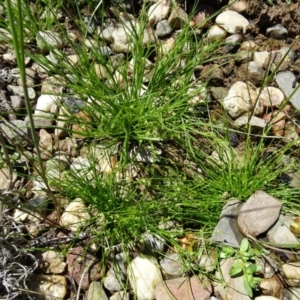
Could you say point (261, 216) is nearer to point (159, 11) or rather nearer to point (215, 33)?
point (215, 33)

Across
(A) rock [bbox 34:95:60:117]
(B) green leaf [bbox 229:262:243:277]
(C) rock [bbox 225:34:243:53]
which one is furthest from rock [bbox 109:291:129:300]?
(C) rock [bbox 225:34:243:53]

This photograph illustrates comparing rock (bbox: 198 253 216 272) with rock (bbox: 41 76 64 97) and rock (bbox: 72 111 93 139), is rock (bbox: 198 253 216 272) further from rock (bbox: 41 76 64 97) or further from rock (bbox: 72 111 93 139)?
rock (bbox: 41 76 64 97)

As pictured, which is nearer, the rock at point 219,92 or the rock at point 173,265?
the rock at point 173,265

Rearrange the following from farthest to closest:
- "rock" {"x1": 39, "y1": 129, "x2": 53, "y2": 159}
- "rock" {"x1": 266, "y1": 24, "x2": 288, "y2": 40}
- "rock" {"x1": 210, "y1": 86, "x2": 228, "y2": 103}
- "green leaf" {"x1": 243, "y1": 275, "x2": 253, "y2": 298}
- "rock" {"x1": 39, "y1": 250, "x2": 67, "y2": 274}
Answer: "rock" {"x1": 266, "y1": 24, "x2": 288, "y2": 40}
"rock" {"x1": 210, "y1": 86, "x2": 228, "y2": 103}
"rock" {"x1": 39, "y1": 129, "x2": 53, "y2": 159}
"rock" {"x1": 39, "y1": 250, "x2": 67, "y2": 274}
"green leaf" {"x1": 243, "y1": 275, "x2": 253, "y2": 298}

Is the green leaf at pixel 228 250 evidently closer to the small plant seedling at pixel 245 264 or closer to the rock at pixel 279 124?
the small plant seedling at pixel 245 264


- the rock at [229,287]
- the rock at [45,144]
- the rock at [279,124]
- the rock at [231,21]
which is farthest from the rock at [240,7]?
the rock at [229,287]
